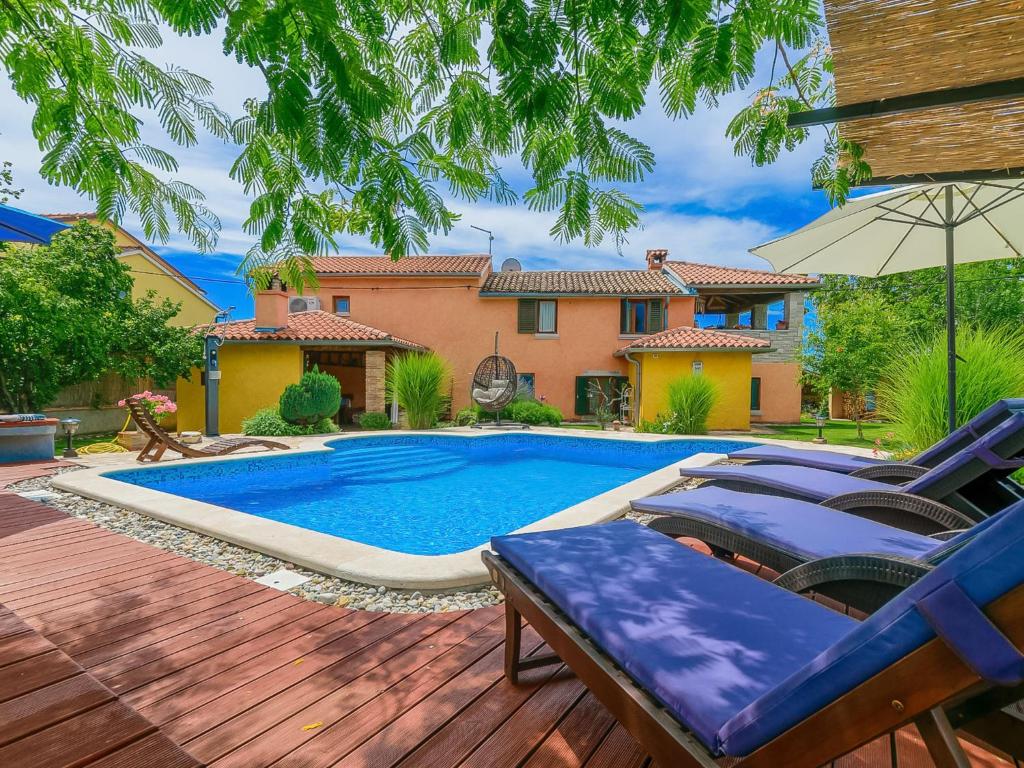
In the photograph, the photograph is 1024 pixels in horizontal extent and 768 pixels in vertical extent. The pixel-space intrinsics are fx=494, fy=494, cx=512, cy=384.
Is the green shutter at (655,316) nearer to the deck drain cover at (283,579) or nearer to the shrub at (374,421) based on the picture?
the shrub at (374,421)

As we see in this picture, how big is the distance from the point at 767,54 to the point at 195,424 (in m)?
16.2

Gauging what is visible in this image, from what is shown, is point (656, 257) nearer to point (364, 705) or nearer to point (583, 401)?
point (583, 401)

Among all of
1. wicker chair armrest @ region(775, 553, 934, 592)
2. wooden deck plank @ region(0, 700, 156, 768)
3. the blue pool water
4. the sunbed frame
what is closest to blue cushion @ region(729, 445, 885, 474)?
the blue pool water

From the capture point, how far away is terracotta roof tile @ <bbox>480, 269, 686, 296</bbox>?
17891 mm

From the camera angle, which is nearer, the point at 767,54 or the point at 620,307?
the point at 767,54

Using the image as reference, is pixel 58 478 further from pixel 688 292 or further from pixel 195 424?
pixel 688 292

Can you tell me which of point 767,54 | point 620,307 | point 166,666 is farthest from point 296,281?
point 620,307

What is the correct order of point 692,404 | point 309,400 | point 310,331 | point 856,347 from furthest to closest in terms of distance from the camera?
1. point 310,331
2. point 856,347
3. point 692,404
4. point 309,400

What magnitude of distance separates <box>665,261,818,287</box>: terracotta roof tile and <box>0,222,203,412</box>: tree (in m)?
17.0

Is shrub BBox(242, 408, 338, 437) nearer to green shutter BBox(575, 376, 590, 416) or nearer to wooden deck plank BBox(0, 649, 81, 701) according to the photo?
green shutter BBox(575, 376, 590, 416)

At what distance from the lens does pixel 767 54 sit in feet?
8.14

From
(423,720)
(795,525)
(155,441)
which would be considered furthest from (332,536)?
(155,441)

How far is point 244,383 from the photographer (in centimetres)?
1416

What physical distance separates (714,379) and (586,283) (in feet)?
20.6
